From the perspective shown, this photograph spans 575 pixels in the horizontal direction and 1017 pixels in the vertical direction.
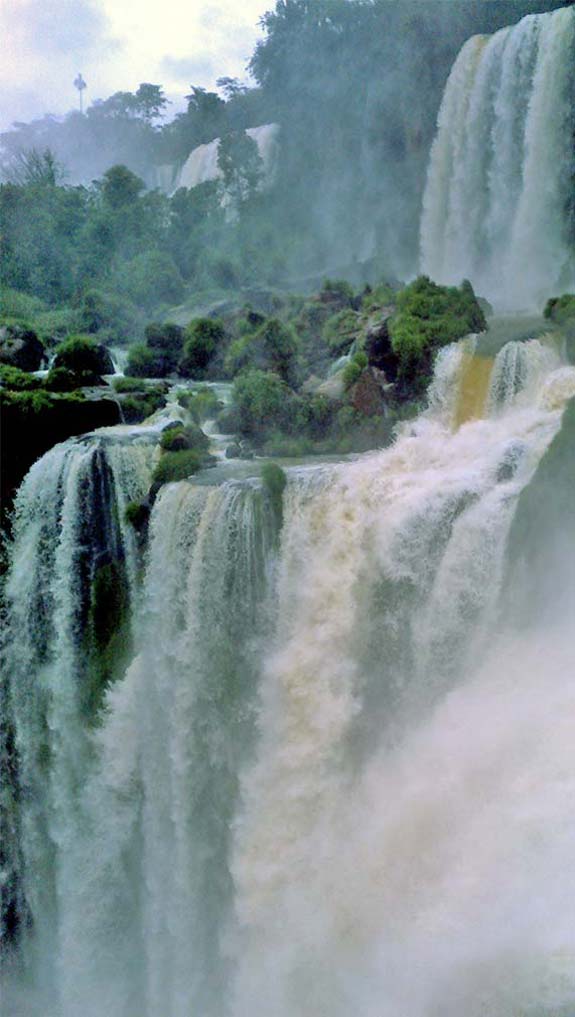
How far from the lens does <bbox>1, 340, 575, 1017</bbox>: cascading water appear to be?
24.6ft

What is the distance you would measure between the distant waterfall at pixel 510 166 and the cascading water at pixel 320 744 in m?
6.70

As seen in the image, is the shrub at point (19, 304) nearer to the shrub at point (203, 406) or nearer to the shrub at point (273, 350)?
the shrub at point (273, 350)

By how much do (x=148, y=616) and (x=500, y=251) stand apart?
12.2 meters

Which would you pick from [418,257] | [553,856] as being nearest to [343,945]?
[553,856]

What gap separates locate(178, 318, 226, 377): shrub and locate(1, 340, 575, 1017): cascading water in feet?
19.6

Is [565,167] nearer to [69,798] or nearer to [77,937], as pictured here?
[69,798]

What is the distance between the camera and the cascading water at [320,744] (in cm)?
750

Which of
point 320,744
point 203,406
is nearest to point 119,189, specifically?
point 203,406

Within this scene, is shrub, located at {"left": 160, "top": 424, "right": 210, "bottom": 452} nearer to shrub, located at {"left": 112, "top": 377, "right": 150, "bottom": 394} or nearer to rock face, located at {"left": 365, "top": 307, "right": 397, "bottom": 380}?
rock face, located at {"left": 365, "top": 307, "right": 397, "bottom": 380}

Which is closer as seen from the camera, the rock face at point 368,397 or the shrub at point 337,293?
the rock face at point 368,397

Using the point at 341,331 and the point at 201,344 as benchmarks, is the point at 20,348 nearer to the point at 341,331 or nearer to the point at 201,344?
the point at 201,344

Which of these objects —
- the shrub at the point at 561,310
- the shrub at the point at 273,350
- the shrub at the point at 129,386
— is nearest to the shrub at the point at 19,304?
the shrub at the point at 129,386

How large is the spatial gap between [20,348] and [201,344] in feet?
12.4

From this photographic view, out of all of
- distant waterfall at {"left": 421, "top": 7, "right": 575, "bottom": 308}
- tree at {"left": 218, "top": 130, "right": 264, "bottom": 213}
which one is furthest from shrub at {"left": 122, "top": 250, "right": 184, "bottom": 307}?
distant waterfall at {"left": 421, "top": 7, "right": 575, "bottom": 308}
